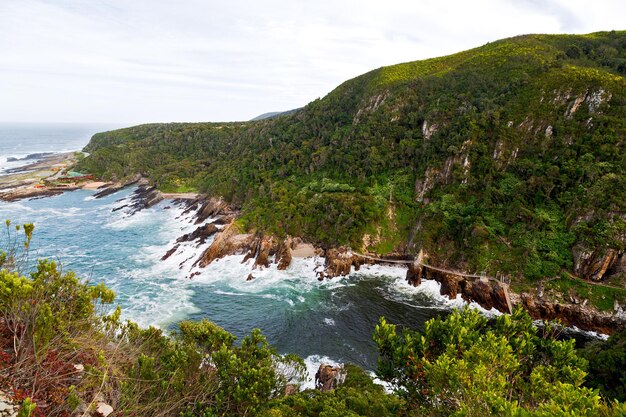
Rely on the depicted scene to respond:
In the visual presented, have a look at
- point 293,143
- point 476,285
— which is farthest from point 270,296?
point 293,143

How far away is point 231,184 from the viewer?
77.3m

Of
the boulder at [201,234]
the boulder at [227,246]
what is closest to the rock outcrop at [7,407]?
the boulder at [227,246]

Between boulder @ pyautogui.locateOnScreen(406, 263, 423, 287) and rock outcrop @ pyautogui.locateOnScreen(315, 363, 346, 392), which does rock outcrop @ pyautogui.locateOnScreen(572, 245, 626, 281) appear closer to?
boulder @ pyautogui.locateOnScreen(406, 263, 423, 287)

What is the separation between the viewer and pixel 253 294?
1705 inches

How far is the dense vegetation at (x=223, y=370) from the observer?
10.1 meters

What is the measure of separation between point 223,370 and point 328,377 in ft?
45.3

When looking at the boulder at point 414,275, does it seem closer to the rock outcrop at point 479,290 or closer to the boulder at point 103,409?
the rock outcrop at point 479,290

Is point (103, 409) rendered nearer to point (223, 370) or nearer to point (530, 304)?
point (223, 370)

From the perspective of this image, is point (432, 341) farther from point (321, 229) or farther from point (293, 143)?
point (293, 143)

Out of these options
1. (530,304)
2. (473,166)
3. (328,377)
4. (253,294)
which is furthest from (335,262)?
(473,166)

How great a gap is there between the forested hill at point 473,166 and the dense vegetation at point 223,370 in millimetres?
25390

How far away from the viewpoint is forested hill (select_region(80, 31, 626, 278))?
41.2m

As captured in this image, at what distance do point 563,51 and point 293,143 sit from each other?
2526 inches

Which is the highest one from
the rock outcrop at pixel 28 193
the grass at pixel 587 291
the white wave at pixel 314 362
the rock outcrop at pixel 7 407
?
the rock outcrop at pixel 7 407
